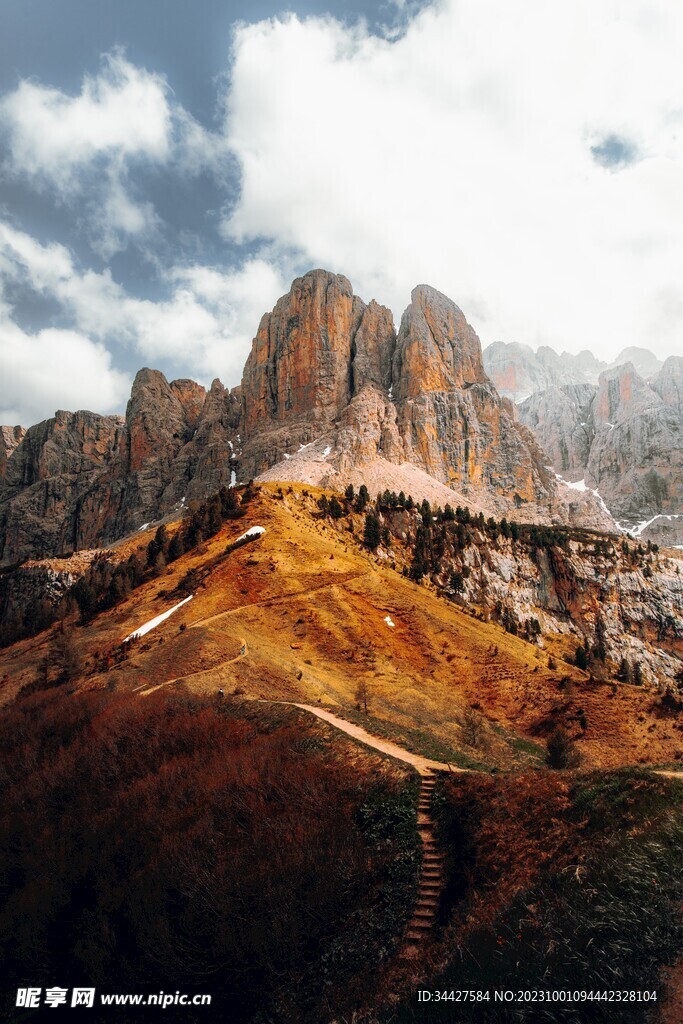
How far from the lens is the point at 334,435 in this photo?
134500 mm

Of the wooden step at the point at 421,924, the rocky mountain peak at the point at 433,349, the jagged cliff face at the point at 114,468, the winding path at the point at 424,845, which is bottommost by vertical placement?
the wooden step at the point at 421,924

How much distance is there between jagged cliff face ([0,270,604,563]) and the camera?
13912cm

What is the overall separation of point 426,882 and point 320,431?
129 m

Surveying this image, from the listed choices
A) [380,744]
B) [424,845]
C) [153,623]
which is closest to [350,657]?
[153,623]

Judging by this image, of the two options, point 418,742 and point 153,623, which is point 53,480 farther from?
point 418,742

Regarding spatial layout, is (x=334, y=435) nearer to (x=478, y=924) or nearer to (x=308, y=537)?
(x=308, y=537)

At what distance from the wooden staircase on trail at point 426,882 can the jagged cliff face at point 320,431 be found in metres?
104

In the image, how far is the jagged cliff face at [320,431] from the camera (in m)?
139

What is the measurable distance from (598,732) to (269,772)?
23.0 metres

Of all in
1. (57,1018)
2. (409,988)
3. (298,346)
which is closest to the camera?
(409,988)

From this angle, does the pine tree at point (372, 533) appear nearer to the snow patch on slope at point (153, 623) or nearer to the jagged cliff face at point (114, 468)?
the snow patch on slope at point (153, 623)

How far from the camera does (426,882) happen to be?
1508 centimetres

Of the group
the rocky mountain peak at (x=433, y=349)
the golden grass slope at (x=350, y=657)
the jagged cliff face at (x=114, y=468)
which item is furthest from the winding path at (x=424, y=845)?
the rocky mountain peak at (x=433, y=349)

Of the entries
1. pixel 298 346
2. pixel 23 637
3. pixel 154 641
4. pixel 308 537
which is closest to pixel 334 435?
pixel 298 346
